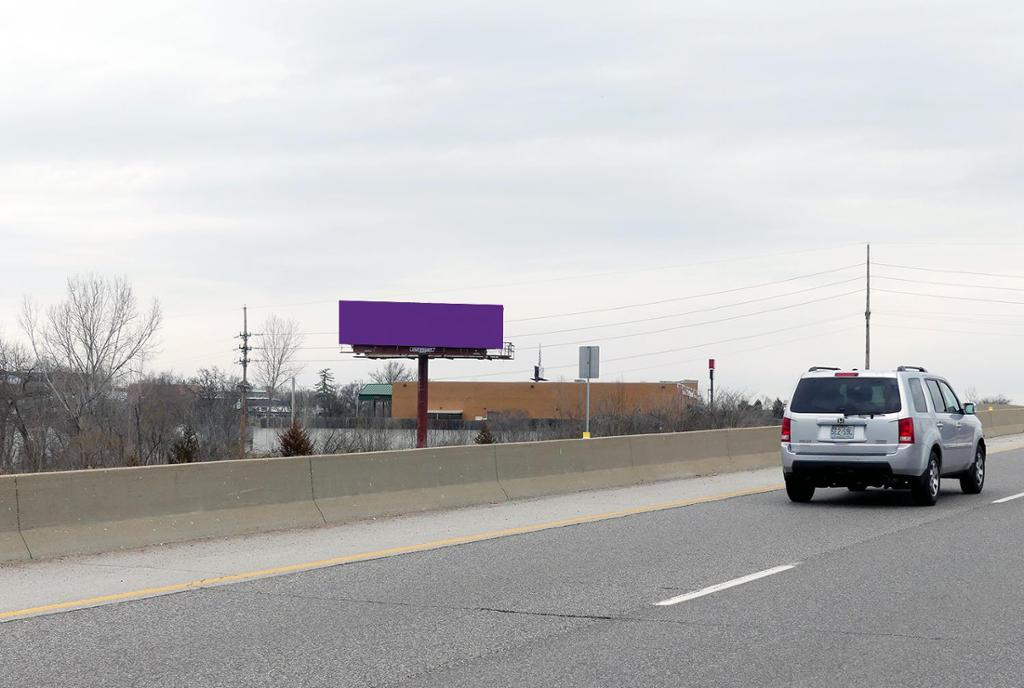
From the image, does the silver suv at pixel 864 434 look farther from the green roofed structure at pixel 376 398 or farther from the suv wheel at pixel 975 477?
the green roofed structure at pixel 376 398

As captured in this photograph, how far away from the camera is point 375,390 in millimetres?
131000

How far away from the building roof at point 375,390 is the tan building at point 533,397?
2182 cm

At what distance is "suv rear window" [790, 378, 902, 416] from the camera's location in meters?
17.1

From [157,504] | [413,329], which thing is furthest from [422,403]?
[157,504]

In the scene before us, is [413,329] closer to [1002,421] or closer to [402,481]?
[1002,421]

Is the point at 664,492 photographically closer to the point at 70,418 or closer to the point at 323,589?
the point at 323,589

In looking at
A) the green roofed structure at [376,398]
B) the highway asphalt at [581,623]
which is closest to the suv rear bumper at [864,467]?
the highway asphalt at [581,623]

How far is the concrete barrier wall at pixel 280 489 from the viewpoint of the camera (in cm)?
1160

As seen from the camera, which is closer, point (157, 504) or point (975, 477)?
point (157, 504)

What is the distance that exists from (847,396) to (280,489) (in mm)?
8014

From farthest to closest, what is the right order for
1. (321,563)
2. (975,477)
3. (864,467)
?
1. (975,477)
2. (864,467)
3. (321,563)

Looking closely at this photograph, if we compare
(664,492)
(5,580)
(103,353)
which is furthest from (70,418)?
(5,580)

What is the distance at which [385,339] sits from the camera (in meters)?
76.1

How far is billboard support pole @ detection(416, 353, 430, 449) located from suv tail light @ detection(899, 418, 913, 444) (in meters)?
51.5
